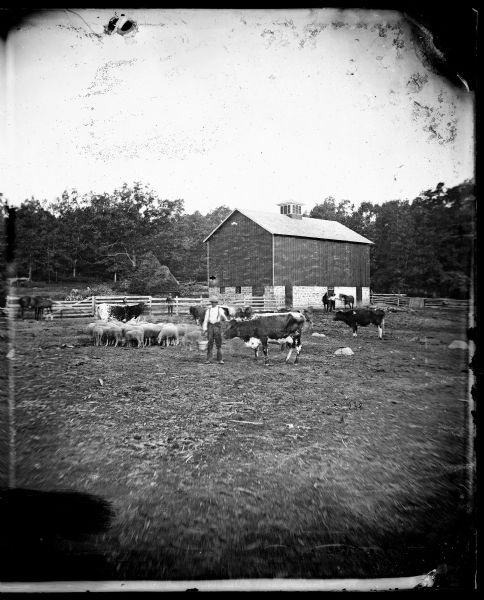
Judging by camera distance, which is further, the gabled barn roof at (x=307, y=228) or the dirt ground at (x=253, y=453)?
the gabled barn roof at (x=307, y=228)

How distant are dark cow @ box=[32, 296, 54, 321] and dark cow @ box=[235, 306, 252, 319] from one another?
882 mm

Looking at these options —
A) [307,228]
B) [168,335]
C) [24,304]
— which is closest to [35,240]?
[24,304]

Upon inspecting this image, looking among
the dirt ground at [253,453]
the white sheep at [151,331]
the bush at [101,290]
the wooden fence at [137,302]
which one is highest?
the bush at [101,290]

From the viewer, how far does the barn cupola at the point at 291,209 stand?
6.23 feet

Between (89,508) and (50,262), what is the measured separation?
1102mm

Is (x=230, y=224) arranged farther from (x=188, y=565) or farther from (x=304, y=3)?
(x=188, y=565)

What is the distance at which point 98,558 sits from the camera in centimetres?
154

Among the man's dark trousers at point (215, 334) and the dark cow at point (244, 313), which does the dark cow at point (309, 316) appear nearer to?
the dark cow at point (244, 313)

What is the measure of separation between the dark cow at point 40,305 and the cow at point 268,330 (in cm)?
84

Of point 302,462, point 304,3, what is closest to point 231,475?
point 302,462

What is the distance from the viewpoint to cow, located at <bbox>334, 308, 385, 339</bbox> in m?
1.91

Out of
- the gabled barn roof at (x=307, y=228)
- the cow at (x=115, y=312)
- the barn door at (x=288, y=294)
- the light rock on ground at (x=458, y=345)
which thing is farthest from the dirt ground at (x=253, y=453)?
the gabled barn roof at (x=307, y=228)

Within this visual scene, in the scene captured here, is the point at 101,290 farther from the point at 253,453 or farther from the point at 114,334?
the point at 253,453

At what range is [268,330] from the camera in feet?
6.48
